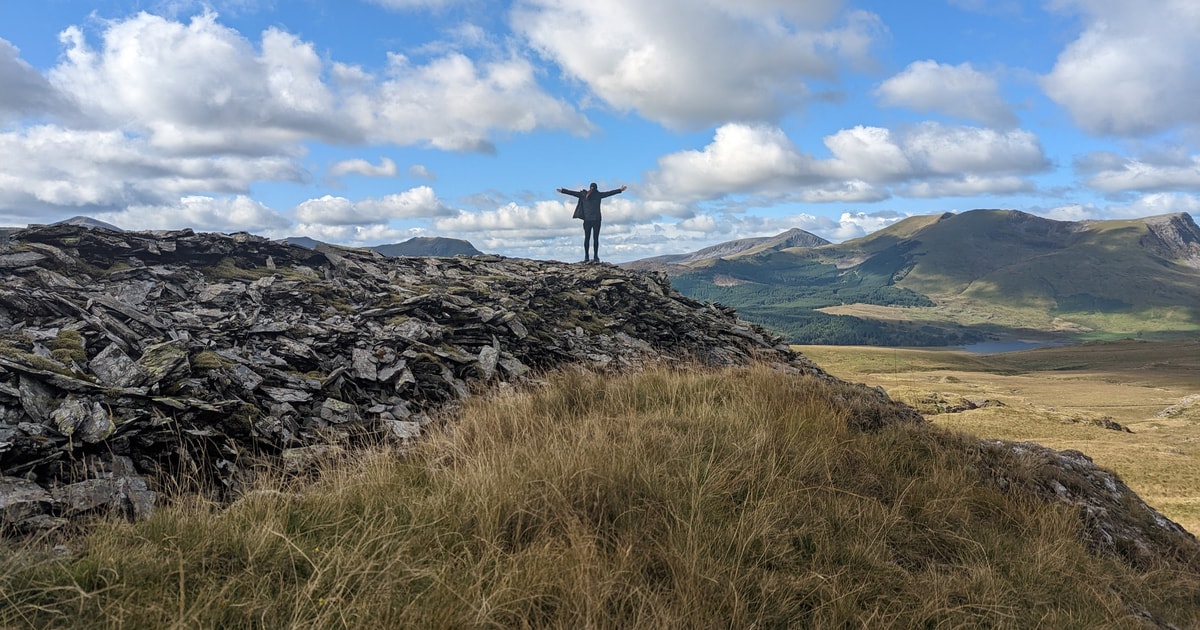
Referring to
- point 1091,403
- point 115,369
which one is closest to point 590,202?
point 115,369

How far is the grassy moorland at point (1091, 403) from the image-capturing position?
36688 millimetres

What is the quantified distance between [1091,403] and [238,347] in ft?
473

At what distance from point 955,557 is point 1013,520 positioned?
2027mm

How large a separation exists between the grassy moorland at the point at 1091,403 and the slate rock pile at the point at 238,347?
922 centimetres

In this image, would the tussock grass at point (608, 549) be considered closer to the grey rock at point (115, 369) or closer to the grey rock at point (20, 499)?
the grey rock at point (20, 499)

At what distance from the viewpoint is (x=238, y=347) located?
11219 mm

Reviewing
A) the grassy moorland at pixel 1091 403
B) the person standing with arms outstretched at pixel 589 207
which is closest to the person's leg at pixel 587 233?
the person standing with arms outstretched at pixel 589 207

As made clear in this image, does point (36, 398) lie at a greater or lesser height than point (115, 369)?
lesser

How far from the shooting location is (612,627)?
3.28 m

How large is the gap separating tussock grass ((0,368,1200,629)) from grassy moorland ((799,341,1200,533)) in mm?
6133

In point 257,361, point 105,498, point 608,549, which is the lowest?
point 105,498

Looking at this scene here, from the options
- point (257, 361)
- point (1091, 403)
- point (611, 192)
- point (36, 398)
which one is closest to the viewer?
point (36, 398)

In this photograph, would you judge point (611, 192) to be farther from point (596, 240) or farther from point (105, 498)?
point (105, 498)

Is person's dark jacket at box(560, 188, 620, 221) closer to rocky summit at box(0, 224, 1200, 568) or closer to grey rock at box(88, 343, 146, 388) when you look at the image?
rocky summit at box(0, 224, 1200, 568)
